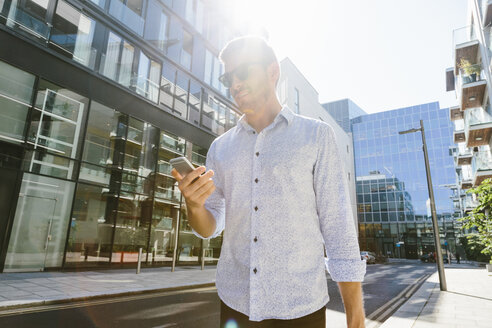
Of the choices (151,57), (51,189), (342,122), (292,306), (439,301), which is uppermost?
(342,122)

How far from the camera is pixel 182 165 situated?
1387 mm

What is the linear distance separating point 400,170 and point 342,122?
609 inches

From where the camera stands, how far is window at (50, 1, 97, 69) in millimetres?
11578

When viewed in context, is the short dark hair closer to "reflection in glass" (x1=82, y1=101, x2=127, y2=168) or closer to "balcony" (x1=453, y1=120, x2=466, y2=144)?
"reflection in glass" (x1=82, y1=101, x2=127, y2=168)

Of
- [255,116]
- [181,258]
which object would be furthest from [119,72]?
[255,116]

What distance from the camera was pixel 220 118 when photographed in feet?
68.8

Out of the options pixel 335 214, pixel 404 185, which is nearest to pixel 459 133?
pixel 404 185

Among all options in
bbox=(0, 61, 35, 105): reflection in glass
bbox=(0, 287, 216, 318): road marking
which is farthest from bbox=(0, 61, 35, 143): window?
bbox=(0, 287, 216, 318): road marking

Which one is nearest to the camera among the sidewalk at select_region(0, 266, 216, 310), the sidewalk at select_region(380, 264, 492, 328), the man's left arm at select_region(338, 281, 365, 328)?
the man's left arm at select_region(338, 281, 365, 328)

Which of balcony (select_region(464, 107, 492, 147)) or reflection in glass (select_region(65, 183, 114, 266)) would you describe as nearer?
reflection in glass (select_region(65, 183, 114, 266))

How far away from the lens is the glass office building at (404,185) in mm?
45906

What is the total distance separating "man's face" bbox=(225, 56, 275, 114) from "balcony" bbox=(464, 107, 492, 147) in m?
20.9

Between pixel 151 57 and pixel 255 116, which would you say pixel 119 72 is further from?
pixel 255 116

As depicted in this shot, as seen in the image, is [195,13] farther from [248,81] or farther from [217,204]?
[217,204]
